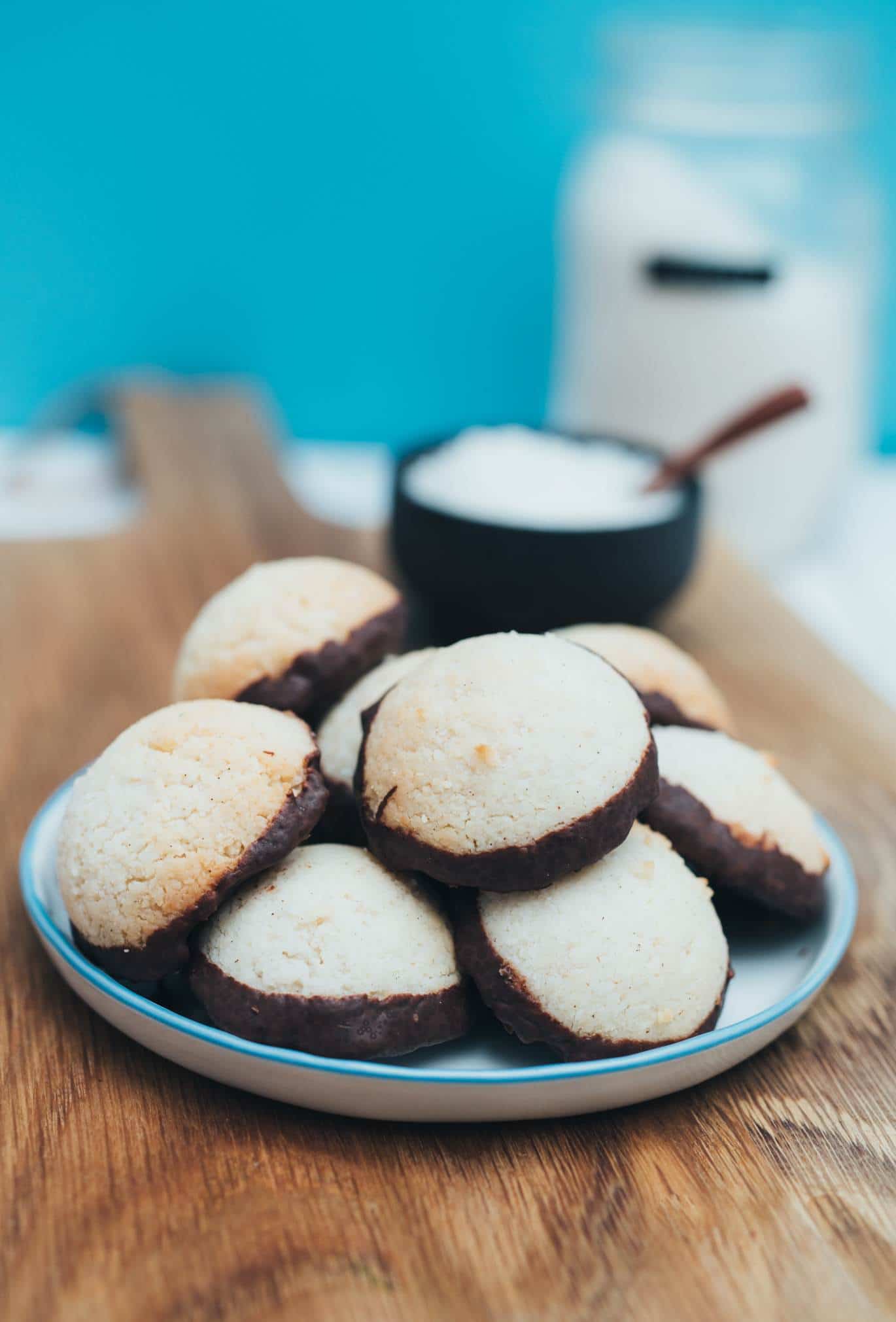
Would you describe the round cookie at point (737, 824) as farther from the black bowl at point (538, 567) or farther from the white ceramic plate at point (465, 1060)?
the black bowl at point (538, 567)

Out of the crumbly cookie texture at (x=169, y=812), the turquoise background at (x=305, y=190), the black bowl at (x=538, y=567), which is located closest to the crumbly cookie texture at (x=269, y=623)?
the crumbly cookie texture at (x=169, y=812)

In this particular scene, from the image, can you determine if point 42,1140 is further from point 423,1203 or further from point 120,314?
point 120,314

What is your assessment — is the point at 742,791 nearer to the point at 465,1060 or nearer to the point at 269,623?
the point at 465,1060

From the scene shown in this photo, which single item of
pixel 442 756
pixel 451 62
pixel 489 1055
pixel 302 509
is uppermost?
pixel 451 62

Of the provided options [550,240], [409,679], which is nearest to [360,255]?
[550,240]

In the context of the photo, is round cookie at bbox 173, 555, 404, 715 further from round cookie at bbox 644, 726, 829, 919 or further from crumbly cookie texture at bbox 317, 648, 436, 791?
round cookie at bbox 644, 726, 829, 919

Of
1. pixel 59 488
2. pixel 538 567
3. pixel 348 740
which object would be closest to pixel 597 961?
pixel 348 740

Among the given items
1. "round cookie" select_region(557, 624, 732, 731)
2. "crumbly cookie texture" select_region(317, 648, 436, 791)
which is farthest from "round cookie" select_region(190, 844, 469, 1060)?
"round cookie" select_region(557, 624, 732, 731)

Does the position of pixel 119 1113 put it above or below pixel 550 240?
below
